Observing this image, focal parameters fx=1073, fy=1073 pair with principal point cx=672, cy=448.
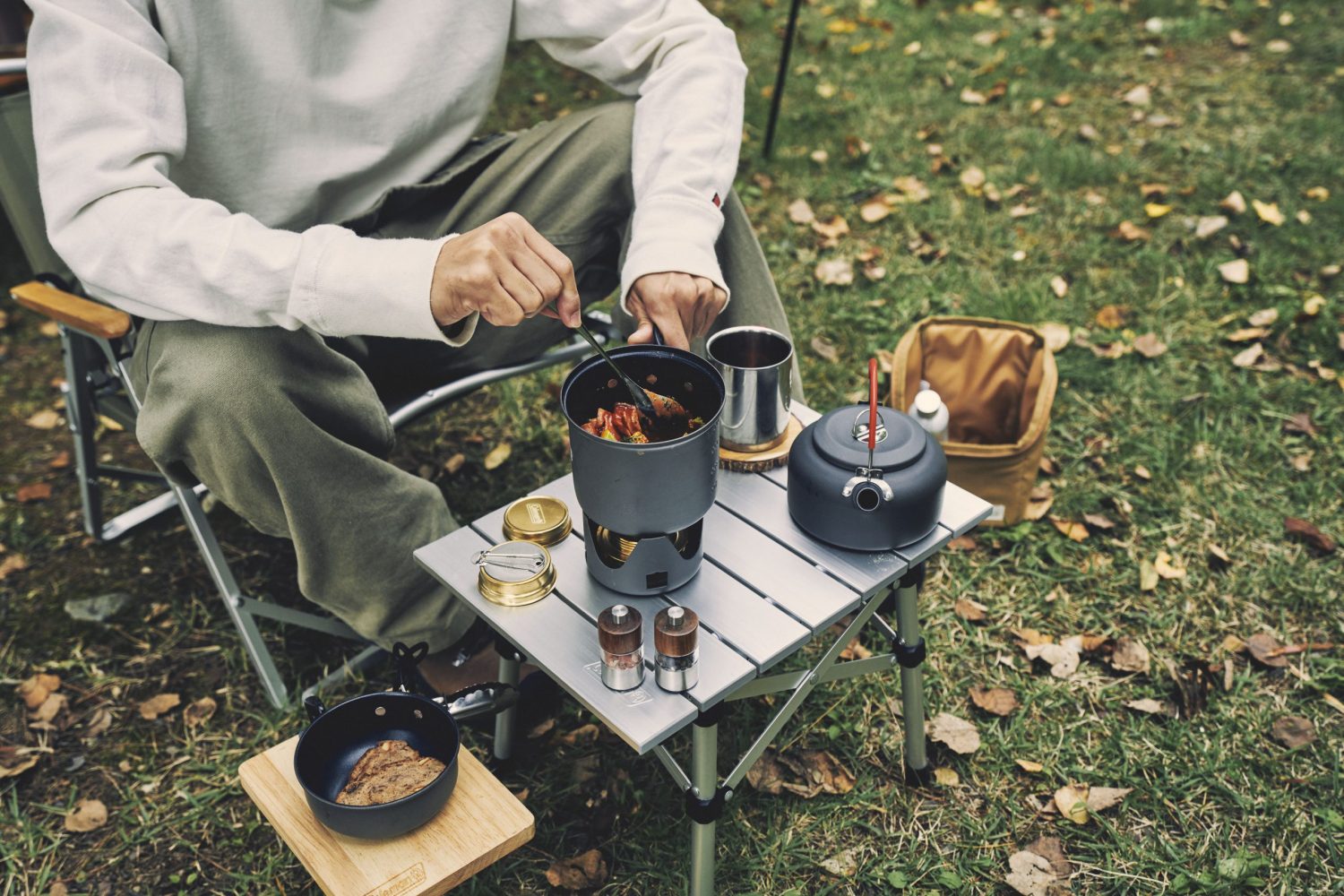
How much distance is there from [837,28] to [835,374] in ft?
10.6

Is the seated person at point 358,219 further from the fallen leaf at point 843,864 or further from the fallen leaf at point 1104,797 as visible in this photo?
the fallen leaf at point 1104,797

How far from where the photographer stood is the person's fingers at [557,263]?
6.31 feet

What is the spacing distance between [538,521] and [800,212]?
9.30 feet

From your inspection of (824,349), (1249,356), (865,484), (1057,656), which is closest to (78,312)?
(865,484)

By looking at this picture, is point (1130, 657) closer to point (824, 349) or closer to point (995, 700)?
point (995, 700)

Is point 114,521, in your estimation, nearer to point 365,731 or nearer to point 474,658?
point 474,658

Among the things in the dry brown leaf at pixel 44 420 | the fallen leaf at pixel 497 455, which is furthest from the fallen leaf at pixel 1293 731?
the dry brown leaf at pixel 44 420

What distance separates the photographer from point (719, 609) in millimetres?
1912

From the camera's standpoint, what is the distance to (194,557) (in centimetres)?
315

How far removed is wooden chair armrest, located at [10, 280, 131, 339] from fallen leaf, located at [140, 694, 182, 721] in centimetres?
95

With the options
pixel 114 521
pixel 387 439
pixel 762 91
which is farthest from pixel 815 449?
pixel 762 91

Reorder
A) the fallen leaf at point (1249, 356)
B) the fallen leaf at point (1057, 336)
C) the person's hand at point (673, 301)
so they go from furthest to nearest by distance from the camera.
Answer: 1. the fallen leaf at point (1057, 336)
2. the fallen leaf at point (1249, 356)
3. the person's hand at point (673, 301)

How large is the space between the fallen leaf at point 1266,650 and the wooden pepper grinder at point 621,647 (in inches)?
69.9

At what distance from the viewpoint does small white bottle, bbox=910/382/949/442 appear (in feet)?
9.27
